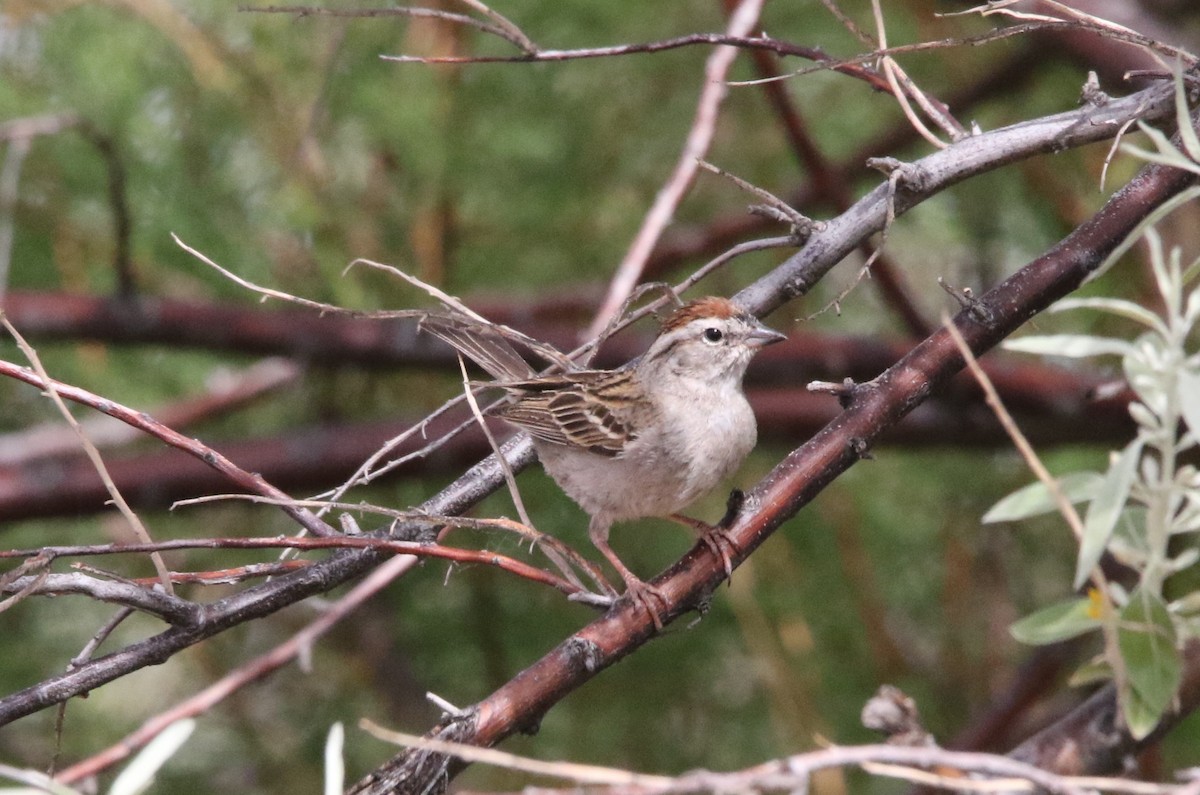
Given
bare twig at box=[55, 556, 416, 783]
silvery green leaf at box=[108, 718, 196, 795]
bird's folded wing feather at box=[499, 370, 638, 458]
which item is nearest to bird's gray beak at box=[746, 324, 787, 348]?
bird's folded wing feather at box=[499, 370, 638, 458]

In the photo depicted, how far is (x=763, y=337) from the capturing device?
2.67m

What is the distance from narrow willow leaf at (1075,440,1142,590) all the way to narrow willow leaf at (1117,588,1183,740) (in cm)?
13

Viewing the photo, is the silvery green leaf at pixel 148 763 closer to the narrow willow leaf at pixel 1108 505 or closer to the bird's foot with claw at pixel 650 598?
the bird's foot with claw at pixel 650 598

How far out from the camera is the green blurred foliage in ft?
12.0

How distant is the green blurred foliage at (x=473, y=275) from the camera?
12.0 feet

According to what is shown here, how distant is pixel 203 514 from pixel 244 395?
1.26ft

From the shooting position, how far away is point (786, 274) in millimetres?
1872

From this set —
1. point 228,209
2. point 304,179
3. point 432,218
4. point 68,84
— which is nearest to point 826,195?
point 432,218

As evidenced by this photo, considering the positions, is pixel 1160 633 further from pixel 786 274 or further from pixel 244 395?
pixel 244 395

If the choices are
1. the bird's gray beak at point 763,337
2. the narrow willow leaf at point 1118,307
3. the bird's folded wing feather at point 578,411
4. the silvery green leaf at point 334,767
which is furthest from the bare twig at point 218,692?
the narrow willow leaf at point 1118,307

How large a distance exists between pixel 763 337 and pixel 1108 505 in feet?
5.24

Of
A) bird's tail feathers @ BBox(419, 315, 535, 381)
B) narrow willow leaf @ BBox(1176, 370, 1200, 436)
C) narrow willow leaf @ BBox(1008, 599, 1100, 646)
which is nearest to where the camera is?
narrow willow leaf @ BBox(1176, 370, 1200, 436)

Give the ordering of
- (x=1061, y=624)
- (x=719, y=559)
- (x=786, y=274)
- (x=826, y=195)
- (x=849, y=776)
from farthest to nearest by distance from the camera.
Answer: (x=849, y=776) < (x=826, y=195) < (x=786, y=274) < (x=719, y=559) < (x=1061, y=624)

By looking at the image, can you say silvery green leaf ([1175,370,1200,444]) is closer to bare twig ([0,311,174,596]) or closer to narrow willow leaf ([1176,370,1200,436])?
narrow willow leaf ([1176,370,1200,436])
